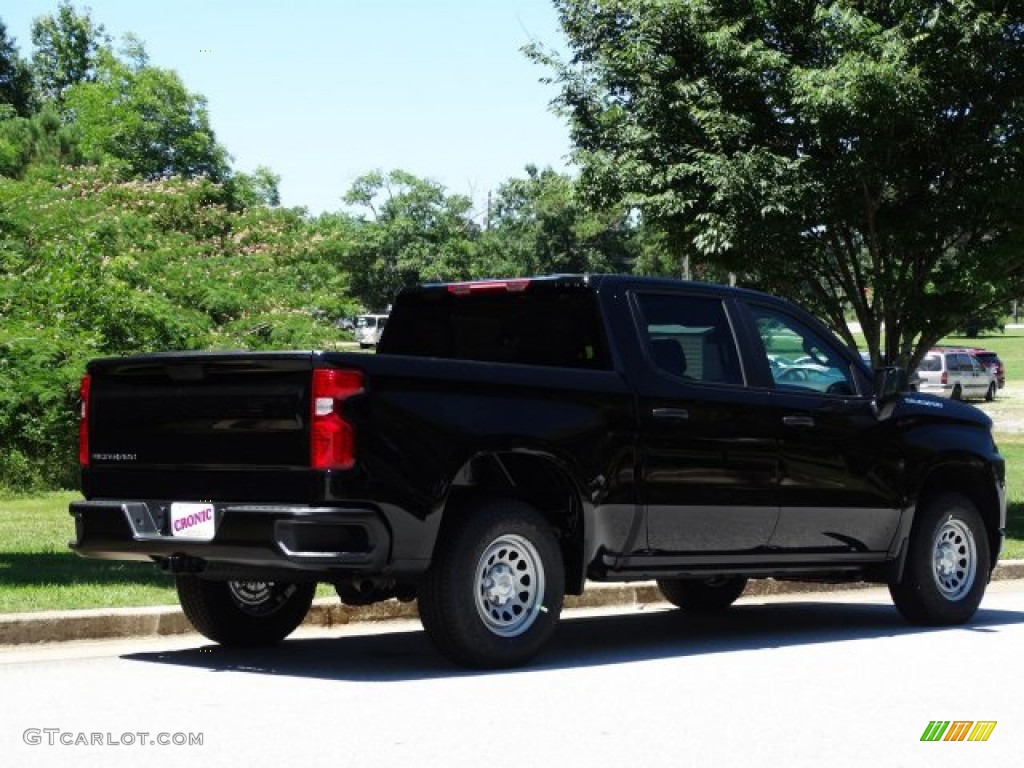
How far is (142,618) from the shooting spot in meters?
9.91

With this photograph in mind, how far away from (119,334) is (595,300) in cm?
874

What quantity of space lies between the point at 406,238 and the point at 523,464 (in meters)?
109

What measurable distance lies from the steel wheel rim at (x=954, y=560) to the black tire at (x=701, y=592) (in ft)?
4.36

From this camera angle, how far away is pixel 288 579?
8250 mm

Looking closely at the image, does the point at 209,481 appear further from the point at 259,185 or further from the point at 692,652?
the point at 259,185

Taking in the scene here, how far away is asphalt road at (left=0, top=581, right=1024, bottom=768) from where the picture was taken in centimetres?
644

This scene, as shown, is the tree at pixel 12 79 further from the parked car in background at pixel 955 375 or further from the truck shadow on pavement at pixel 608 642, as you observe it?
the truck shadow on pavement at pixel 608 642

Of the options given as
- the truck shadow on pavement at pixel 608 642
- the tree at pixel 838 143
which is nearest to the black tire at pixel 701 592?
the truck shadow on pavement at pixel 608 642

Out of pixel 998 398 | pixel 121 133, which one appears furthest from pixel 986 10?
pixel 121 133

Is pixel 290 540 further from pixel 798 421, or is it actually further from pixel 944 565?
pixel 944 565

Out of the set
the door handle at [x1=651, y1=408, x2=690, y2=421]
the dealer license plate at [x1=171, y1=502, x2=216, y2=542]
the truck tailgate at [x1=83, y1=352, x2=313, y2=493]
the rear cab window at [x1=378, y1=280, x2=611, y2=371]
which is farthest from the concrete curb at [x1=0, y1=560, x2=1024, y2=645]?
the door handle at [x1=651, y1=408, x2=690, y2=421]

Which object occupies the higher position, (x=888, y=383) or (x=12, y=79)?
(x=12, y=79)

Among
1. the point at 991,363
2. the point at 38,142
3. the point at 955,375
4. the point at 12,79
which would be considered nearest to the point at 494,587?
the point at 38,142

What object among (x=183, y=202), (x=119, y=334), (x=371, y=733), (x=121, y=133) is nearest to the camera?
(x=371, y=733)
